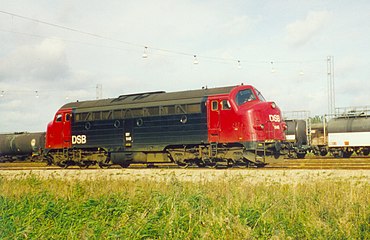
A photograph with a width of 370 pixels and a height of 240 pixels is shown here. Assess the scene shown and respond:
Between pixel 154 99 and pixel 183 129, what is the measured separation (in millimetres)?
2742

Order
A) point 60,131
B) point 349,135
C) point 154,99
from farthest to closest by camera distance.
A: point 349,135
point 60,131
point 154,99

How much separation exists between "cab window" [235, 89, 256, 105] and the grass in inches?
395

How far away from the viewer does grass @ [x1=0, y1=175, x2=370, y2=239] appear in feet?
21.6

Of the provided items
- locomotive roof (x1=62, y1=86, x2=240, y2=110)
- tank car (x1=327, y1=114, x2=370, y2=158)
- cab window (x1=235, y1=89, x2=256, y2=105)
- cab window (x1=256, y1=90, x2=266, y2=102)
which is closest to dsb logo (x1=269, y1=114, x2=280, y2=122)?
cab window (x1=256, y1=90, x2=266, y2=102)

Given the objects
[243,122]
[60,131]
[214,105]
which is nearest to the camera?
[243,122]

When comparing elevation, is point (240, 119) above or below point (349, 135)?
above

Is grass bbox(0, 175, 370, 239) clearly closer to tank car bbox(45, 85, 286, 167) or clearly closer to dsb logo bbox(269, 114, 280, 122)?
tank car bbox(45, 85, 286, 167)

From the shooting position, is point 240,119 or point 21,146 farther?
point 21,146

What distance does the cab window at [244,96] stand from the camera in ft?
65.7

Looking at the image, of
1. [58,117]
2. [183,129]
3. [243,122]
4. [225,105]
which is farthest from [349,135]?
[58,117]

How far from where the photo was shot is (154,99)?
22.2 m

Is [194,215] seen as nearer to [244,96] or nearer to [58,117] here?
[244,96]

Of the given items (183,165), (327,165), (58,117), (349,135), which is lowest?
(327,165)

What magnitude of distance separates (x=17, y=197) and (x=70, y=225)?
3351 mm
